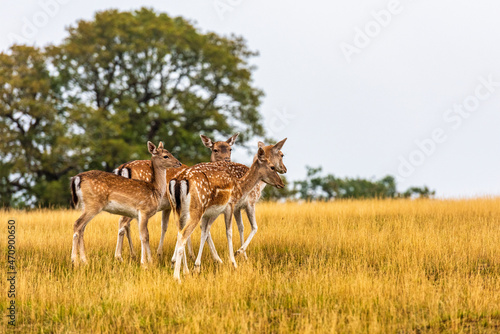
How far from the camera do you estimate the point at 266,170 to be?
10.4 m

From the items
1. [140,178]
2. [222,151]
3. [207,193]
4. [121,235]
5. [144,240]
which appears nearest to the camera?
[207,193]

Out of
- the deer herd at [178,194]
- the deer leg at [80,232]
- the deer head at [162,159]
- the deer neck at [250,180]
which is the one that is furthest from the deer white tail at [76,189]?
the deer neck at [250,180]

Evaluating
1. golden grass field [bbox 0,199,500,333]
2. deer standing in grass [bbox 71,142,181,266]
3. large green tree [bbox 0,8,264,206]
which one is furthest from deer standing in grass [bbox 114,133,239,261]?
large green tree [bbox 0,8,264,206]

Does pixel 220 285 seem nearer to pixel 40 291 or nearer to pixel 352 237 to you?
pixel 40 291

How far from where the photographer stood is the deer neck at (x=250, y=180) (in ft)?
33.2

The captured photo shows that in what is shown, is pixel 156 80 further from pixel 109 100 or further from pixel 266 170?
pixel 266 170

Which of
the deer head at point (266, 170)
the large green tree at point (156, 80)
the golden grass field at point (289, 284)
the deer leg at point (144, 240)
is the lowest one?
the golden grass field at point (289, 284)

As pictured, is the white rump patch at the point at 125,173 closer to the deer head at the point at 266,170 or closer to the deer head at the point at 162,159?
the deer head at the point at 162,159

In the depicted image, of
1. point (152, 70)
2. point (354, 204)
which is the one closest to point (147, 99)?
point (152, 70)

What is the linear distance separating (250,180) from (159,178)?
1740 mm

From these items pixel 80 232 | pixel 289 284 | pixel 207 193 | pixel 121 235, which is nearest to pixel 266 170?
pixel 207 193

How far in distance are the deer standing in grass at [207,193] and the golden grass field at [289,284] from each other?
67cm

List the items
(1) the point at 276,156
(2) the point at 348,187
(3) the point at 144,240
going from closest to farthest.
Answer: (3) the point at 144,240, (1) the point at 276,156, (2) the point at 348,187

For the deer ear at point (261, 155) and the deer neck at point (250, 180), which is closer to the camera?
the deer neck at point (250, 180)
